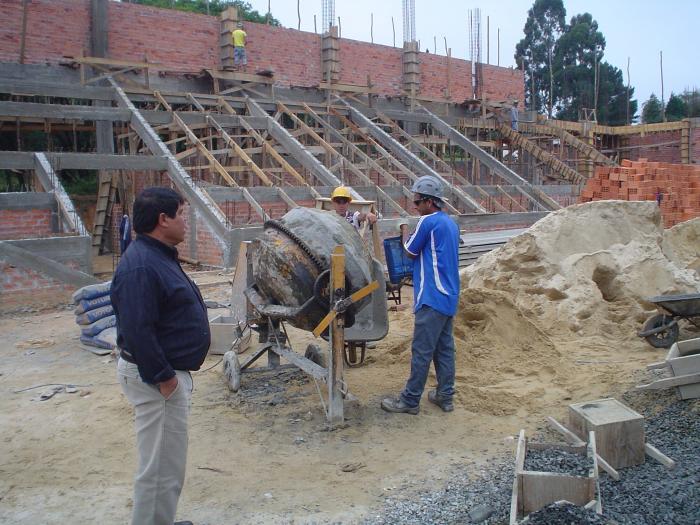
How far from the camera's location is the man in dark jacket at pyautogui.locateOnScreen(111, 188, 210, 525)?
3051mm

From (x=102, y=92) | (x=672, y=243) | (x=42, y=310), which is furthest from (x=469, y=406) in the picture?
(x=102, y=92)

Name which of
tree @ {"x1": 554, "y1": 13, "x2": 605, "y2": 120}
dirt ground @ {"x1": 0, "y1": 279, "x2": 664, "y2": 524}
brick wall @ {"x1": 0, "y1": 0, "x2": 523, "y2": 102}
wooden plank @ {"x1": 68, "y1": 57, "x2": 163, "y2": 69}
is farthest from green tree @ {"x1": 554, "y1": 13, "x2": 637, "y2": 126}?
dirt ground @ {"x1": 0, "y1": 279, "x2": 664, "y2": 524}

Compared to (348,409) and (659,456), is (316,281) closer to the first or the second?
(348,409)

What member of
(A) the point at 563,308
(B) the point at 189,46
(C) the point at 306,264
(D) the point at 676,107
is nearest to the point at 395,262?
(A) the point at 563,308

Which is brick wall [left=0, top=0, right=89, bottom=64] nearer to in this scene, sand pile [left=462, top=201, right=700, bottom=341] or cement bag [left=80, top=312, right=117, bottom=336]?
cement bag [left=80, top=312, right=117, bottom=336]

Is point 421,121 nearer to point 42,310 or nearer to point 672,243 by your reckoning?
point 672,243

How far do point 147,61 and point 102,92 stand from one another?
202cm

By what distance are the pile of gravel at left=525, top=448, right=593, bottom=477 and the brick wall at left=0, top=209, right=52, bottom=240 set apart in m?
9.19

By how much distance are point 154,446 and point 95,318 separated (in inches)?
190

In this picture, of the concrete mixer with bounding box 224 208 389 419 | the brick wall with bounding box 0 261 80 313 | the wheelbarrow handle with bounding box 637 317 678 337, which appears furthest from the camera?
the brick wall with bounding box 0 261 80 313

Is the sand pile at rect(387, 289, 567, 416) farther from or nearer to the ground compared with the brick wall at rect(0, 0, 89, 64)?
nearer to the ground

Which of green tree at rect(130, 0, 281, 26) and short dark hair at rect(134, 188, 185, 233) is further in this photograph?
green tree at rect(130, 0, 281, 26)

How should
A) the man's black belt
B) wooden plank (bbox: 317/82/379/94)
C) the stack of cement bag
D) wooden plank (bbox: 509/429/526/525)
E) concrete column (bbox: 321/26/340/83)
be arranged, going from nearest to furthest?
the man's black belt < wooden plank (bbox: 509/429/526/525) < the stack of cement bag < wooden plank (bbox: 317/82/379/94) < concrete column (bbox: 321/26/340/83)

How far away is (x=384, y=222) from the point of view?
42.9 ft
